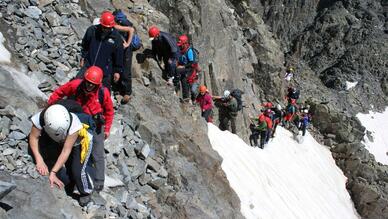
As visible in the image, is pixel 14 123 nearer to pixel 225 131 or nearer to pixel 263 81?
pixel 225 131

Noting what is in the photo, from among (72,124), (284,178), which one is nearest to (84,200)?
(72,124)

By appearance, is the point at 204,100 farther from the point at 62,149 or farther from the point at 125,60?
the point at 62,149

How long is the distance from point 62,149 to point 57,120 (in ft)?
2.26

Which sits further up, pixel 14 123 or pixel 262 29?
pixel 14 123

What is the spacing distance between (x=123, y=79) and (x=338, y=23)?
54.8m

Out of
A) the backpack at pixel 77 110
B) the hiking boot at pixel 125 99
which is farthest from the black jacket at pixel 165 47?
the backpack at pixel 77 110

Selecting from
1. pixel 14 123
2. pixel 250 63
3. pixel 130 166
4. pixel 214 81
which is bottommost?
pixel 250 63

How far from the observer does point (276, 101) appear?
35.2 m

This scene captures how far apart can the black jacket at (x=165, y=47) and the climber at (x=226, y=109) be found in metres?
6.69

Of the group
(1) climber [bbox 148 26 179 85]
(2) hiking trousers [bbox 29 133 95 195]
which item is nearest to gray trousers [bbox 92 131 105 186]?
(2) hiking trousers [bbox 29 133 95 195]

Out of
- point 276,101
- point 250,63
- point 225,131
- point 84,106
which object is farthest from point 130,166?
point 276,101

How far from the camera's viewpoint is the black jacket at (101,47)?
1104 centimetres

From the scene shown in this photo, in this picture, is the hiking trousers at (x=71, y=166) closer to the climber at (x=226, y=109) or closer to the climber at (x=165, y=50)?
the climber at (x=165, y=50)

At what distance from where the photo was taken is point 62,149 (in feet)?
26.9
